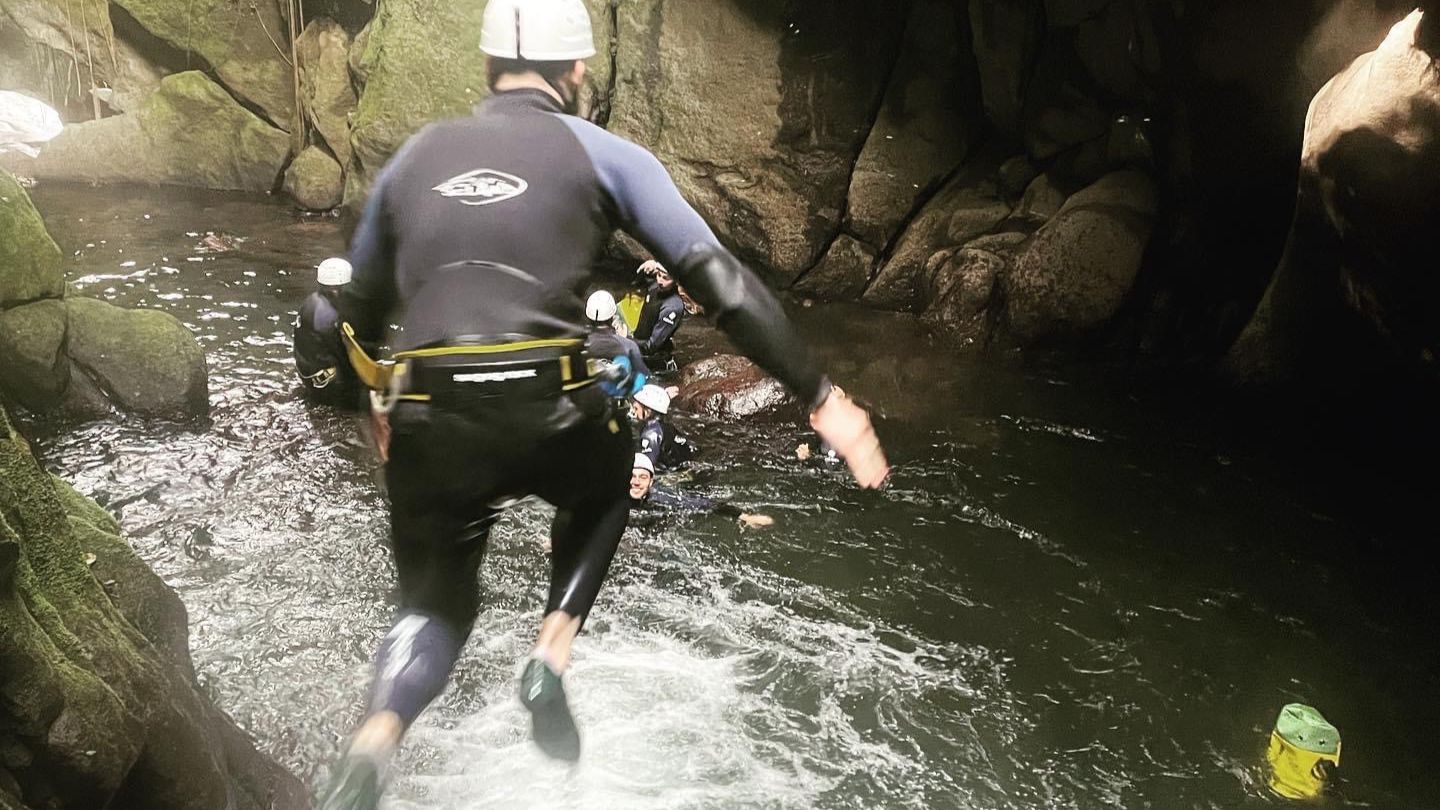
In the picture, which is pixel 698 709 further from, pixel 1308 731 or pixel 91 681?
pixel 91 681

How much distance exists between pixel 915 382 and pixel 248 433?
242 inches

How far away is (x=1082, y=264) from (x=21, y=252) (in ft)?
30.7

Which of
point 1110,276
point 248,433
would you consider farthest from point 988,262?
point 248,433

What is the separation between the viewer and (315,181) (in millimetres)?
15102

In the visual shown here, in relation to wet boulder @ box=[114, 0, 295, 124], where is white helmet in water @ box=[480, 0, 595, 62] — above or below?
above

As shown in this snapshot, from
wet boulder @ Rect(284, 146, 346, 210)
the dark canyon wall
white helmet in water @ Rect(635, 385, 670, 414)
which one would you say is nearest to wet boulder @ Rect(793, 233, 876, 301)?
the dark canyon wall

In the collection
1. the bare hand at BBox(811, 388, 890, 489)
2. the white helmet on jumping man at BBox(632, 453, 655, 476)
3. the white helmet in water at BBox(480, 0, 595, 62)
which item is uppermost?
the white helmet in water at BBox(480, 0, 595, 62)

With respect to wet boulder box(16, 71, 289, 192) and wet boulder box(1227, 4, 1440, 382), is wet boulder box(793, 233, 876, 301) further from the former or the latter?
wet boulder box(16, 71, 289, 192)

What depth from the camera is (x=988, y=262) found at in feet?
35.6

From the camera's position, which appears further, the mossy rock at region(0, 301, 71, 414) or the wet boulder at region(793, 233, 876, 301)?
the wet boulder at region(793, 233, 876, 301)

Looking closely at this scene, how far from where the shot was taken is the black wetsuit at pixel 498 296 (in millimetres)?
2193

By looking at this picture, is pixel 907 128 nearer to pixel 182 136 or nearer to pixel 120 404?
pixel 120 404

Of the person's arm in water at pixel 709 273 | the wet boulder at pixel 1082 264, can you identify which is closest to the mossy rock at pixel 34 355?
the person's arm in water at pixel 709 273

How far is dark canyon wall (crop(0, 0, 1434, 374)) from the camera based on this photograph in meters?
9.30
